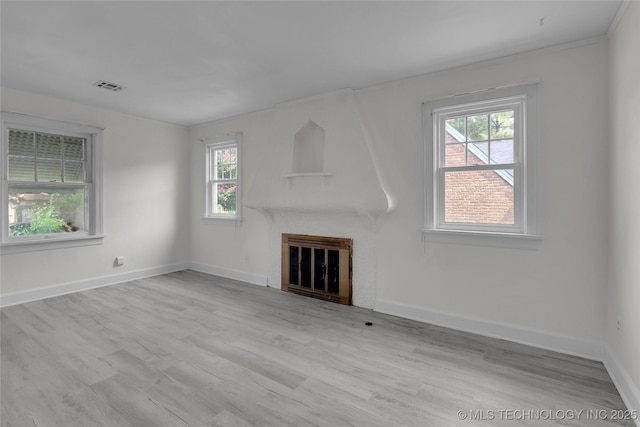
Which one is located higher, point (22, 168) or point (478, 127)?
point (478, 127)

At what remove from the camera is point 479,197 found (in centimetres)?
306

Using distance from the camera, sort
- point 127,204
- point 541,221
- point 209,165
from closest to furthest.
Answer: point 541,221
point 127,204
point 209,165

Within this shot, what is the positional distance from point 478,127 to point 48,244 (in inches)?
207

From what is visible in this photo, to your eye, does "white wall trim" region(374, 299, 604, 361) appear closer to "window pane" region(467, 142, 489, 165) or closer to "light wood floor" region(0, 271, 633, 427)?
"light wood floor" region(0, 271, 633, 427)

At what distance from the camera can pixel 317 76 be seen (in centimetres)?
332

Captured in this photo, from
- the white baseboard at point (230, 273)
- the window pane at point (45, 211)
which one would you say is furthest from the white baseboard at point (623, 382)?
the window pane at point (45, 211)

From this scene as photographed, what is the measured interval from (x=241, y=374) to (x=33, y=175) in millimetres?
3837

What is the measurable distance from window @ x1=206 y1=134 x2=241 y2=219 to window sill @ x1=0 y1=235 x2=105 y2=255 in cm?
166

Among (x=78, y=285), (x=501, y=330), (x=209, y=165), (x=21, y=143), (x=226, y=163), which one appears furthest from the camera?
(x=209, y=165)

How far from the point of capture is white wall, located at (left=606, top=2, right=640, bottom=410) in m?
1.91

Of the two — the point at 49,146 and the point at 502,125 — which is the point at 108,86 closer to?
the point at 49,146

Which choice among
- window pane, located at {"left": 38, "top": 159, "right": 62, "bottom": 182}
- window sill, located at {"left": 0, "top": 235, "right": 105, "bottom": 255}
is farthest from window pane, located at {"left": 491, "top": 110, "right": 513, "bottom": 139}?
window pane, located at {"left": 38, "top": 159, "right": 62, "bottom": 182}

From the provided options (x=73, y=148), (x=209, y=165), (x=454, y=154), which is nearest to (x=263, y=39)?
(x=454, y=154)

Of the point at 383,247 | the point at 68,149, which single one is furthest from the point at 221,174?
the point at 383,247
